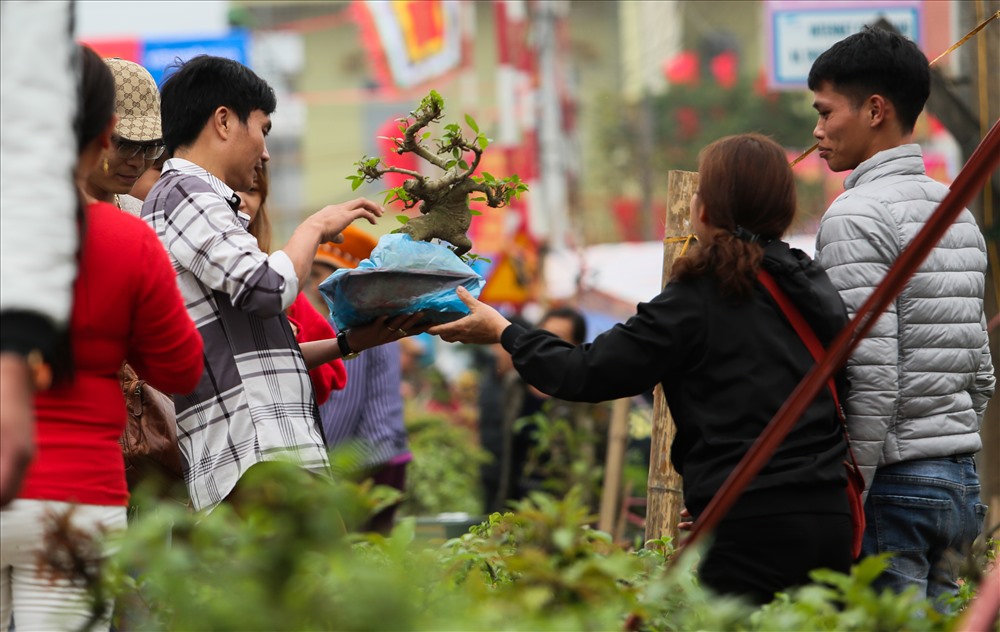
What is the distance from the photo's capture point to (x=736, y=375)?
3.02 m

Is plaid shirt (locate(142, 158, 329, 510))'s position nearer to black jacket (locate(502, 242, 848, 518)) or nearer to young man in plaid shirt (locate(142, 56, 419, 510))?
young man in plaid shirt (locate(142, 56, 419, 510))

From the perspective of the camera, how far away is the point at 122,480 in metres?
2.73

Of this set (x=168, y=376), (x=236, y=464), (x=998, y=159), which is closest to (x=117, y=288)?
(x=168, y=376)

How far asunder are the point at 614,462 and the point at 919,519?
4634 mm

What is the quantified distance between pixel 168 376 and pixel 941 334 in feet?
6.25

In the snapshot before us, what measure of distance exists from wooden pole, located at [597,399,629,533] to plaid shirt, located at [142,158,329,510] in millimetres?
4581

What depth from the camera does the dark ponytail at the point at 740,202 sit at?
304 centimetres

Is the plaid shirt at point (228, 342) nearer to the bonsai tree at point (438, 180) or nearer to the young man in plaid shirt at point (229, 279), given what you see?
the young man in plaid shirt at point (229, 279)

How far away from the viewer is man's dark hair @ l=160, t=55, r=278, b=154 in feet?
11.6

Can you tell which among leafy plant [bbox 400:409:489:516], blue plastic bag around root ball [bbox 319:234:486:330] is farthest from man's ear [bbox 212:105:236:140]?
leafy plant [bbox 400:409:489:516]

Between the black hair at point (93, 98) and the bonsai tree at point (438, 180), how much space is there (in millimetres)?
1054

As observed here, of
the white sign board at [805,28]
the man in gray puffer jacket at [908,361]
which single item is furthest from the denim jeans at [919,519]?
the white sign board at [805,28]

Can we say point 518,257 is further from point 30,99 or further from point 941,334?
point 30,99

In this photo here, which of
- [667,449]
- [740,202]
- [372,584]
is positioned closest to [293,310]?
[667,449]
